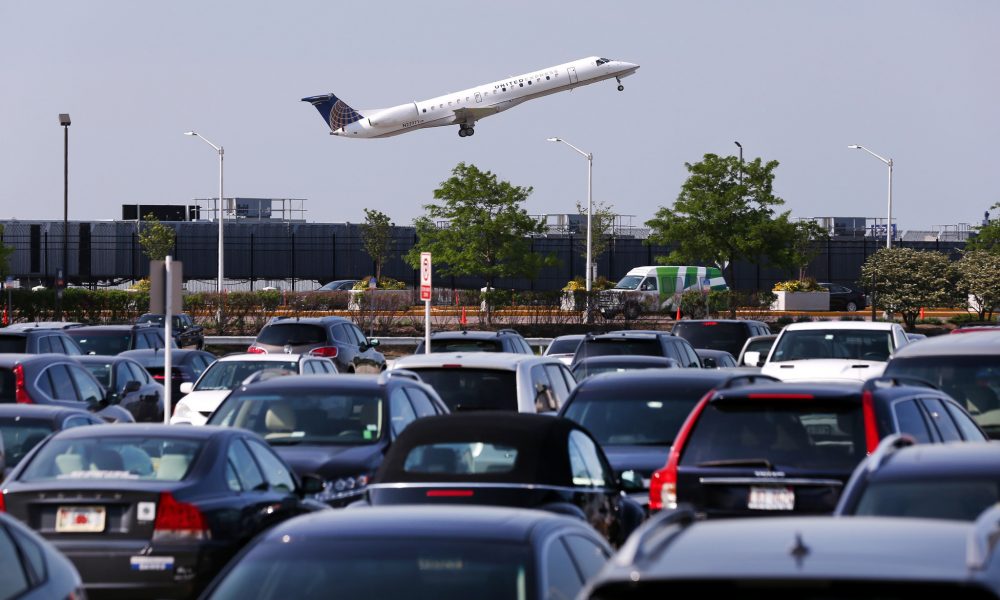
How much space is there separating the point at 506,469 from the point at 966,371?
20.1ft

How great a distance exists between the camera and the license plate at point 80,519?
9.74m

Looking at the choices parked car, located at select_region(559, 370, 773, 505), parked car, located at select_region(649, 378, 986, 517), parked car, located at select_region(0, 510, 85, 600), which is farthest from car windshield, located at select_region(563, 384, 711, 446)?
parked car, located at select_region(0, 510, 85, 600)

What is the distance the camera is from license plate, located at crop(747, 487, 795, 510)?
9.84 meters

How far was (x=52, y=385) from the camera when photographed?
18.0 metres

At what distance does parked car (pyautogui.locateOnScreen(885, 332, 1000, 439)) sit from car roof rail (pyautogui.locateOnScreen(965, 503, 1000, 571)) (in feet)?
33.1

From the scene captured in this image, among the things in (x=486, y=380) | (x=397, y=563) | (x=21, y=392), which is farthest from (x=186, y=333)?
(x=397, y=563)

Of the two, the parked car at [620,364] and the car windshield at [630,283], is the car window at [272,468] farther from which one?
the car windshield at [630,283]

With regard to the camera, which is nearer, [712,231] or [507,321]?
[507,321]

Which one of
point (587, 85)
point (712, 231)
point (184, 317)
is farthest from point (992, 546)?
point (587, 85)

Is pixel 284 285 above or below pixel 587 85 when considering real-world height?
below

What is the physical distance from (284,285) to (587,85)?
35.4 meters

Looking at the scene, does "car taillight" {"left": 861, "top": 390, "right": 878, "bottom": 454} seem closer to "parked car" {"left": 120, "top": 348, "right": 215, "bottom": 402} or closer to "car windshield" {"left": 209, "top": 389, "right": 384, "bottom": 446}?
"car windshield" {"left": 209, "top": 389, "right": 384, "bottom": 446}

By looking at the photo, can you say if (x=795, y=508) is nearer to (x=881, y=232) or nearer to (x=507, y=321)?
(x=507, y=321)

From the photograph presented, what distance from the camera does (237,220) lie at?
354 feet
